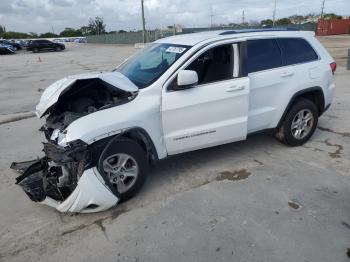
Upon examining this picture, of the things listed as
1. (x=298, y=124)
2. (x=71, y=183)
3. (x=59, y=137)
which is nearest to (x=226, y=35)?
(x=298, y=124)

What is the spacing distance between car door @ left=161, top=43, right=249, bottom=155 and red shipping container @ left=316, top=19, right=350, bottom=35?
58459 millimetres

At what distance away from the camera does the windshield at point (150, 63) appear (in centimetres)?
417

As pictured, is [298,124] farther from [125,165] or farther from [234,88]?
[125,165]

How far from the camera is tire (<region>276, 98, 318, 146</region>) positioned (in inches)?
202

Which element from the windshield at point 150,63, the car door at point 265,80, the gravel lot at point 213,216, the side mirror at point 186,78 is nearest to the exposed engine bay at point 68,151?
the gravel lot at point 213,216

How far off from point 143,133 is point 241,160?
174 cm

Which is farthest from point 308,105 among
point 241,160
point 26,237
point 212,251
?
point 26,237

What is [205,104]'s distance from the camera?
4.18m

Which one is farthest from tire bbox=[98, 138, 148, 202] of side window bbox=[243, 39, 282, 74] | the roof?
side window bbox=[243, 39, 282, 74]

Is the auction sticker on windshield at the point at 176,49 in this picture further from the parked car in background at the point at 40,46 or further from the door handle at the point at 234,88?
the parked car in background at the point at 40,46

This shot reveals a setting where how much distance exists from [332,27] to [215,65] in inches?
2370

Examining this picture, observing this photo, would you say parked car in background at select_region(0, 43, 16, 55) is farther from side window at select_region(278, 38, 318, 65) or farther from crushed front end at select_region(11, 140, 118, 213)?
side window at select_region(278, 38, 318, 65)

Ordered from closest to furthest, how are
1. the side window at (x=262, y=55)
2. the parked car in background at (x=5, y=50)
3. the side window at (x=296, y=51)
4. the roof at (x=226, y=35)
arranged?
the roof at (x=226, y=35), the side window at (x=262, y=55), the side window at (x=296, y=51), the parked car in background at (x=5, y=50)

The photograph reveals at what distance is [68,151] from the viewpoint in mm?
3307
